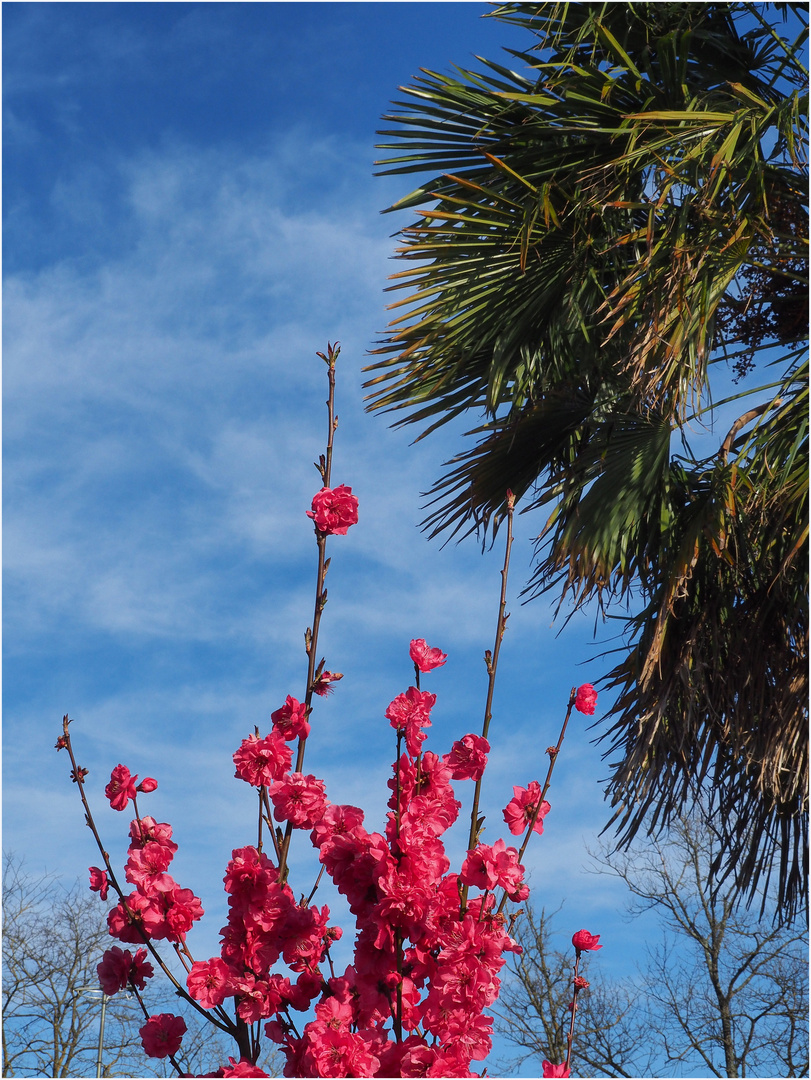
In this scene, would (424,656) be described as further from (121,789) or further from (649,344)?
(649,344)

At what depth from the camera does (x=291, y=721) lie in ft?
5.72

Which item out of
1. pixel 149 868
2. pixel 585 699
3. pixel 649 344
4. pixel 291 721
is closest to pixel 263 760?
pixel 291 721

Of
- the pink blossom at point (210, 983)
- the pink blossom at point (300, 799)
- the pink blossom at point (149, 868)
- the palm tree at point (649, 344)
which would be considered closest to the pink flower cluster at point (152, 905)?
the pink blossom at point (149, 868)

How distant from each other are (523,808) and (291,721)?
50 cm

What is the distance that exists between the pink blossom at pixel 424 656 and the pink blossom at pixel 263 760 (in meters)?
0.29

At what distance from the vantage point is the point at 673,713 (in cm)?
455

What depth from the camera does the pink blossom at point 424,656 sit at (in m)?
1.78

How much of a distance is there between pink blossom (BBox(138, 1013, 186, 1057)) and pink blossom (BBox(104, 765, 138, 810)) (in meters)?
0.38

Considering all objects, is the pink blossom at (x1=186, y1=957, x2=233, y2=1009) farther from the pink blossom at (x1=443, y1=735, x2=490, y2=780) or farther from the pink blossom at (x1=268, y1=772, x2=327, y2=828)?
the pink blossom at (x1=443, y1=735, x2=490, y2=780)

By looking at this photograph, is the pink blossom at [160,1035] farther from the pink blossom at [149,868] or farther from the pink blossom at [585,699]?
the pink blossom at [585,699]

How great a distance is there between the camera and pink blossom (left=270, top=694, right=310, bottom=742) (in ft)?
5.68

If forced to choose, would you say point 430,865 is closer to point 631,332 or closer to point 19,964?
point 631,332

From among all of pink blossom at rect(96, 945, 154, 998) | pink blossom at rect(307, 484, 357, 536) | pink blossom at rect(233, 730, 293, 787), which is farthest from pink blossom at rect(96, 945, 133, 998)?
pink blossom at rect(307, 484, 357, 536)

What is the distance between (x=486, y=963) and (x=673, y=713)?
3.15 m
